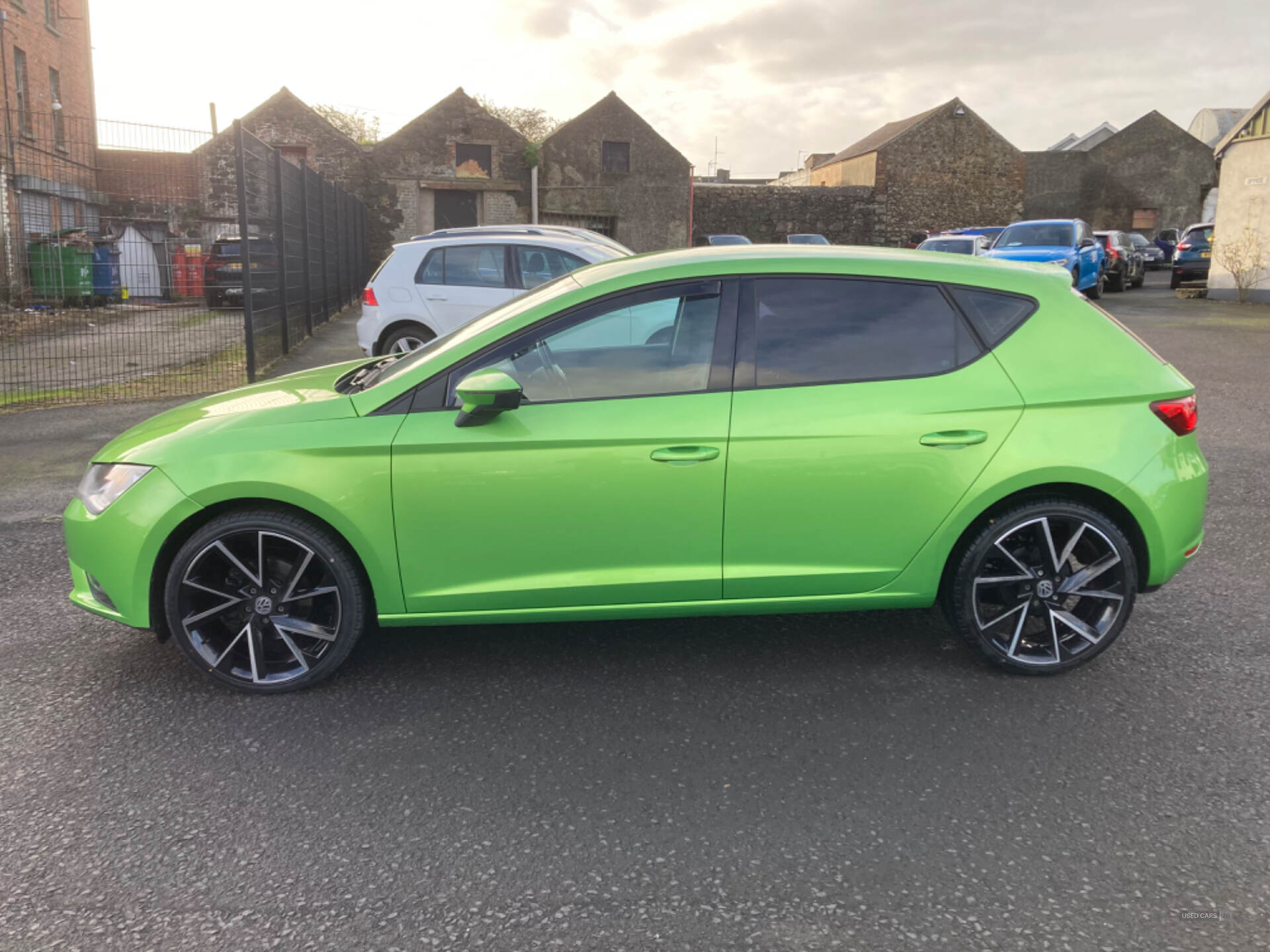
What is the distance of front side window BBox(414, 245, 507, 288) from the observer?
10547 mm

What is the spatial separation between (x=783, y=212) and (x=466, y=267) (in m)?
34.1

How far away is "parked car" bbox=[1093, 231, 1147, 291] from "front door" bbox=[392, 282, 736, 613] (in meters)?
24.2

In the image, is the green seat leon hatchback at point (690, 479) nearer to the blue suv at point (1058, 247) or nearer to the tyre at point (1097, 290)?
the blue suv at point (1058, 247)

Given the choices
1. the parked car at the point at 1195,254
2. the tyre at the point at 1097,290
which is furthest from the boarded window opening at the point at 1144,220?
the tyre at the point at 1097,290

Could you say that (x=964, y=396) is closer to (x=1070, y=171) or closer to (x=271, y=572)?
(x=271, y=572)

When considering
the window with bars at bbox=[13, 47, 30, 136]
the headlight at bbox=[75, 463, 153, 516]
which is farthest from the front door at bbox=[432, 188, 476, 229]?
the headlight at bbox=[75, 463, 153, 516]

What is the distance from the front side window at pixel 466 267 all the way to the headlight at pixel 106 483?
23.0ft

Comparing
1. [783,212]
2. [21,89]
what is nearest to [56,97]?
[21,89]

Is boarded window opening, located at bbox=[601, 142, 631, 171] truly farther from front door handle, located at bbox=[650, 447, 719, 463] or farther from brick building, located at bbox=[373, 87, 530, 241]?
front door handle, located at bbox=[650, 447, 719, 463]

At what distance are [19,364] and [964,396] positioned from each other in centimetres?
1287

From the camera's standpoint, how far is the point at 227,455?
3.61 m

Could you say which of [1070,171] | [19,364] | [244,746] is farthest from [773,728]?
[1070,171]

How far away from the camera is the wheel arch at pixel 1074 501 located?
378cm

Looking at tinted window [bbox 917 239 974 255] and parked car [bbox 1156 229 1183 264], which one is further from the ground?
parked car [bbox 1156 229 1183 264]
